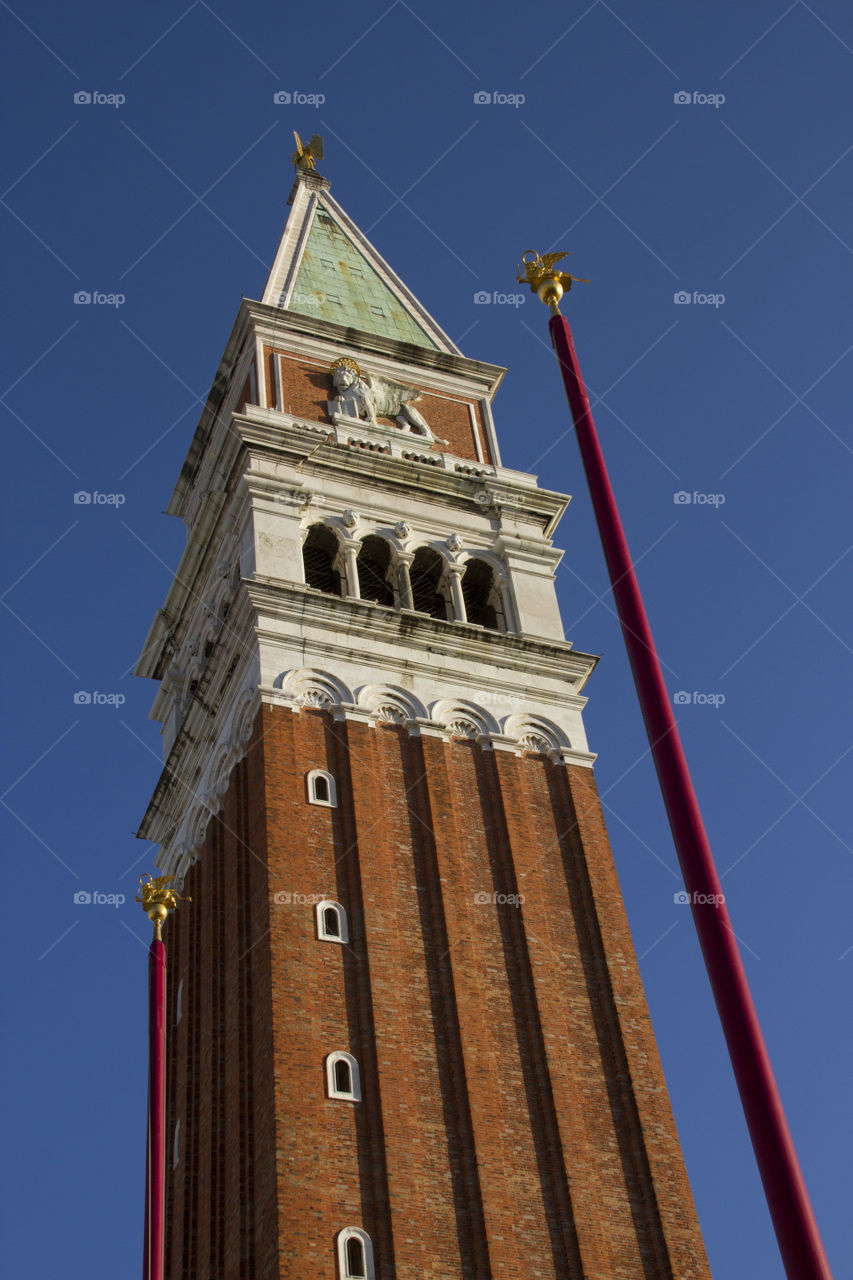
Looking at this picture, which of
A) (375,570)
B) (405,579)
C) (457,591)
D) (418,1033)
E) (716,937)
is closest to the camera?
(716,937)

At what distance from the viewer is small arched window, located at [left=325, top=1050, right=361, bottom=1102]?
3353 centimetres

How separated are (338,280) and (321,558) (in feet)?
51.3

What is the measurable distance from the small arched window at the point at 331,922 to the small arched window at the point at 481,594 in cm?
1216

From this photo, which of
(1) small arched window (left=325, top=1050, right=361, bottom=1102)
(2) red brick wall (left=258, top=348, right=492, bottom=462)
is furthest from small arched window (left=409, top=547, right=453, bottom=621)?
(1) small arched window (left=325, top=1050, right=361, bottom=1102)

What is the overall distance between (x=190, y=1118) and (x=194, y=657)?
15559 mm

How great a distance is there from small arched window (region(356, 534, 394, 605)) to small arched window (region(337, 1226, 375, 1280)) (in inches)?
748

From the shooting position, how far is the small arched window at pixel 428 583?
4675 centimetres

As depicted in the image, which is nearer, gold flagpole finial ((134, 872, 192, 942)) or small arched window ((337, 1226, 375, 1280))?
small arched window ((337, 1226, 375, 1280))

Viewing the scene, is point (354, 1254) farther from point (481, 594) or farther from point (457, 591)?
point (481, 594)

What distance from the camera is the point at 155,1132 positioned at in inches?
1336

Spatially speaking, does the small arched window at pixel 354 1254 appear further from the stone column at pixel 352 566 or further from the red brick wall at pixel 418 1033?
the stone column at pixel 352 566

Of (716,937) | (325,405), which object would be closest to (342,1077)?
(716,937)

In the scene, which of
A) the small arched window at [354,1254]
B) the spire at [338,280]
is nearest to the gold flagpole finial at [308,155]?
the spire at [338,280]

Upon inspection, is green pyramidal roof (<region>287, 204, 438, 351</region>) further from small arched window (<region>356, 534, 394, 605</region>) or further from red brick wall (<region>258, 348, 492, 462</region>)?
small arched window (<region>356, 534, 394, 605</region>)
